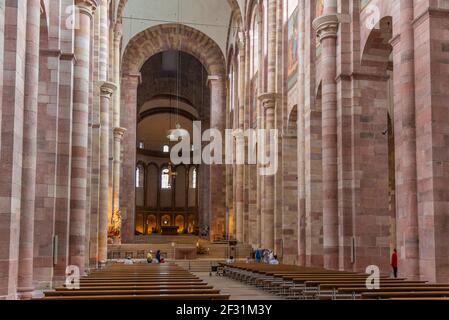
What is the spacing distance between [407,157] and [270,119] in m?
16.3

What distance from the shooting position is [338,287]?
11.2 m

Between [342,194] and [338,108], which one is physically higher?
[338,108]

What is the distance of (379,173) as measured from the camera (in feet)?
67.4

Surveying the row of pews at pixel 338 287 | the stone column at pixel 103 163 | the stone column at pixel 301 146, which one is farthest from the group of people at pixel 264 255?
the stone column at pixel 103 163

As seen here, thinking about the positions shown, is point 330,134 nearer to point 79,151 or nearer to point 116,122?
point 79,151

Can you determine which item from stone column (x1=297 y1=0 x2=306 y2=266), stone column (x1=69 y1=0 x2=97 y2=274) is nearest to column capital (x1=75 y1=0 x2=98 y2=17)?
stone column (x1=69 y1=0 x2=97 y2=274)

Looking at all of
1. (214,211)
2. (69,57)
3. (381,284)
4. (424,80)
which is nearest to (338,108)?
(424,80)

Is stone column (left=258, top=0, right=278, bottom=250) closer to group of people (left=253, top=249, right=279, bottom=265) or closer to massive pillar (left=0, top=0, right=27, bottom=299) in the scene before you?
group of people (left=253, top=249, right=279, bottom=265)

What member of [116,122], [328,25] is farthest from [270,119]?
[116,122]

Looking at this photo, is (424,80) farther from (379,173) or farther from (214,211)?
(214,211)

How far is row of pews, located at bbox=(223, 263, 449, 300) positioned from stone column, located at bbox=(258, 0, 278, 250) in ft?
31.8

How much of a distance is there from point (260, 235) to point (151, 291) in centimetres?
2636

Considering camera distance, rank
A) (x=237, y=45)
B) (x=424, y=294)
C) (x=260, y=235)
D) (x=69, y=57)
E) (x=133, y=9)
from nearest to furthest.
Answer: (x=424, y=294) → (x=69, y=57) → (x=260, y=235) → (x=237, y=45) → (x=133, y=9)

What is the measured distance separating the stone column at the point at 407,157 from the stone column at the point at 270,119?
15.3 m
